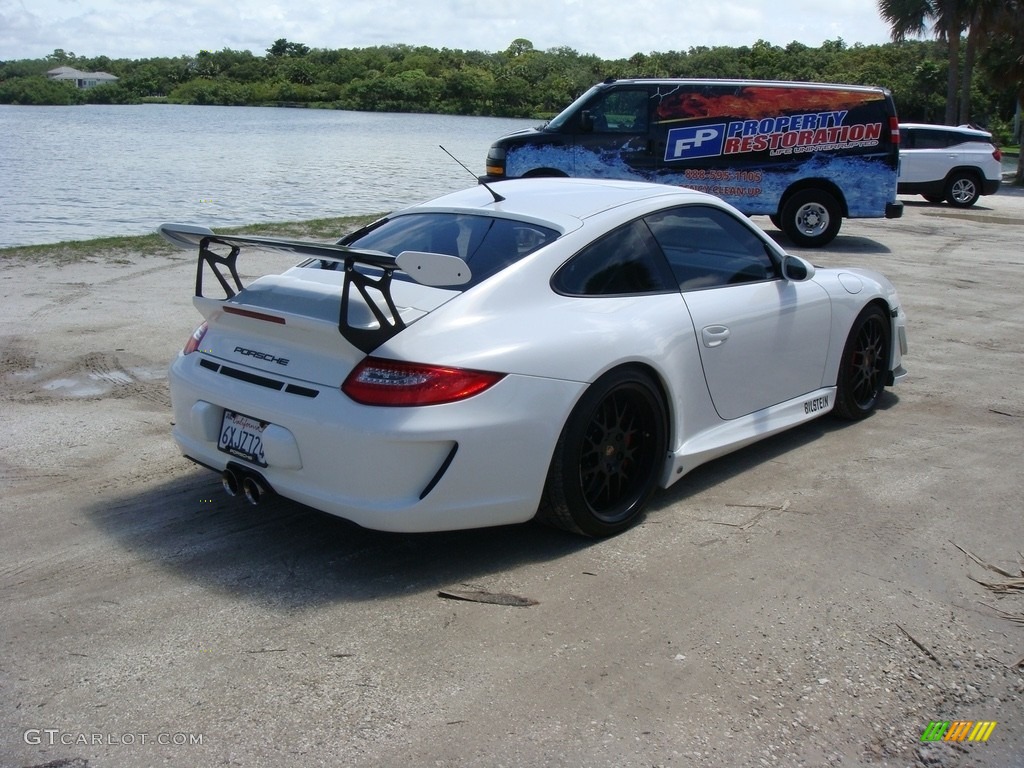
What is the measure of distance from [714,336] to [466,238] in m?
1.24

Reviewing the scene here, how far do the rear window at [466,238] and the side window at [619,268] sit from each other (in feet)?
0.59

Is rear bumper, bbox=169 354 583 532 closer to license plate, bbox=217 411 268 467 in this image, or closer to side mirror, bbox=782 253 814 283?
license plate, bbox=217 411 268 467

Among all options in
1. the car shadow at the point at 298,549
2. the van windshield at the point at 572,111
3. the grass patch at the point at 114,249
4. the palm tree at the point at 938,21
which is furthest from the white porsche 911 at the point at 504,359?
the palm tree at the point at 938,21

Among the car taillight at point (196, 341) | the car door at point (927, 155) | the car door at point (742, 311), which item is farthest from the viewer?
the car door at point (927, 155)

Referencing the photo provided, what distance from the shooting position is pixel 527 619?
3561 millimetres

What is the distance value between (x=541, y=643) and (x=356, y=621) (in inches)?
26.2

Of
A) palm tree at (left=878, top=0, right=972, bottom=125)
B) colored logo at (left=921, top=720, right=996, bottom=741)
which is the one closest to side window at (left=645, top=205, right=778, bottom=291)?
colored logo at (left=921, top=720, right=996, bottom=741)

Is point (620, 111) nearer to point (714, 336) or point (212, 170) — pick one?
point (714, 336)

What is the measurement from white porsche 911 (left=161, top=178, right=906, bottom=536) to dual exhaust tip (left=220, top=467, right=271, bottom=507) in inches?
0.5

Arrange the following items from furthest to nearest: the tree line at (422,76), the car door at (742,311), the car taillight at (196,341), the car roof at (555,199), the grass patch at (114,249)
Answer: the tree line at (422,76), the grass patch at (114,249), the car door at (742,311), the car roof at (555,199), the car taillight at (196,341)

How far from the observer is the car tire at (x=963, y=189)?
69.7ft

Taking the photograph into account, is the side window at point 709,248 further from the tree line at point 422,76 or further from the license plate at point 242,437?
the tree line at point 422,76

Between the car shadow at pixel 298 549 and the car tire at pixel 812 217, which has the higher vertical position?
the car tire at pixel 812 217

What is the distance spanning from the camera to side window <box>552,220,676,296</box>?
429 centimetres
